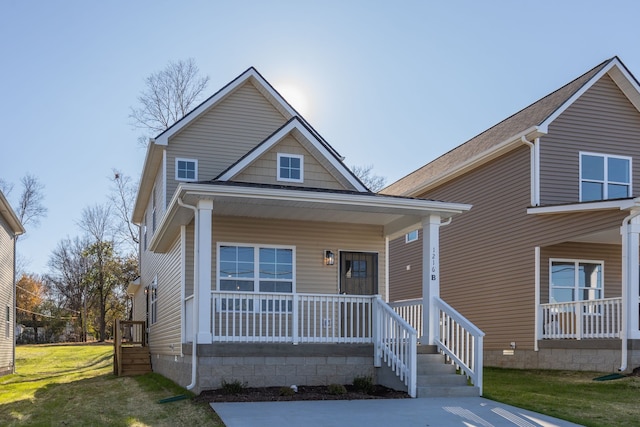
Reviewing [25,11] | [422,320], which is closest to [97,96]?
[25,11]

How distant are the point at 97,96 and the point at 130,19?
542 cm

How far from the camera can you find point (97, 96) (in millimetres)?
19484

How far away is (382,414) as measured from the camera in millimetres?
9297

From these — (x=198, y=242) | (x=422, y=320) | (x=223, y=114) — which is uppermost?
(x=223, y=114)

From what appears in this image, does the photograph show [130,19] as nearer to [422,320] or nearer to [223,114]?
[223,114]

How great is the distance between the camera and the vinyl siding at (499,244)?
54.9ft

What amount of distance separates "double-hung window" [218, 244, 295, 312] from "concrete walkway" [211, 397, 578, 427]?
419 centimetres

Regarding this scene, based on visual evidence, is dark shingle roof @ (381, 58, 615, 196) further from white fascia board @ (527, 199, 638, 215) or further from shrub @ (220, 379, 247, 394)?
shrub @ (220, 379, 247, 394)

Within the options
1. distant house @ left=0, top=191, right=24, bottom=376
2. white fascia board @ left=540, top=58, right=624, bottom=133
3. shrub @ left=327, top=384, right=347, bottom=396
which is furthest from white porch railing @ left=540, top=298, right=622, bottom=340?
distant house @ left=0, top=191, right=24, bottom=376

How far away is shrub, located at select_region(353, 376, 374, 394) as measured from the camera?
11459mm

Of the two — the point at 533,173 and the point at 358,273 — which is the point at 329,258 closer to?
the point at 358,273

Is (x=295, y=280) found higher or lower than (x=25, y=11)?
lower

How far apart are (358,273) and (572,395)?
17.4ft

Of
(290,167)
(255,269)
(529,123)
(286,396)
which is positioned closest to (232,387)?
(286,396)
